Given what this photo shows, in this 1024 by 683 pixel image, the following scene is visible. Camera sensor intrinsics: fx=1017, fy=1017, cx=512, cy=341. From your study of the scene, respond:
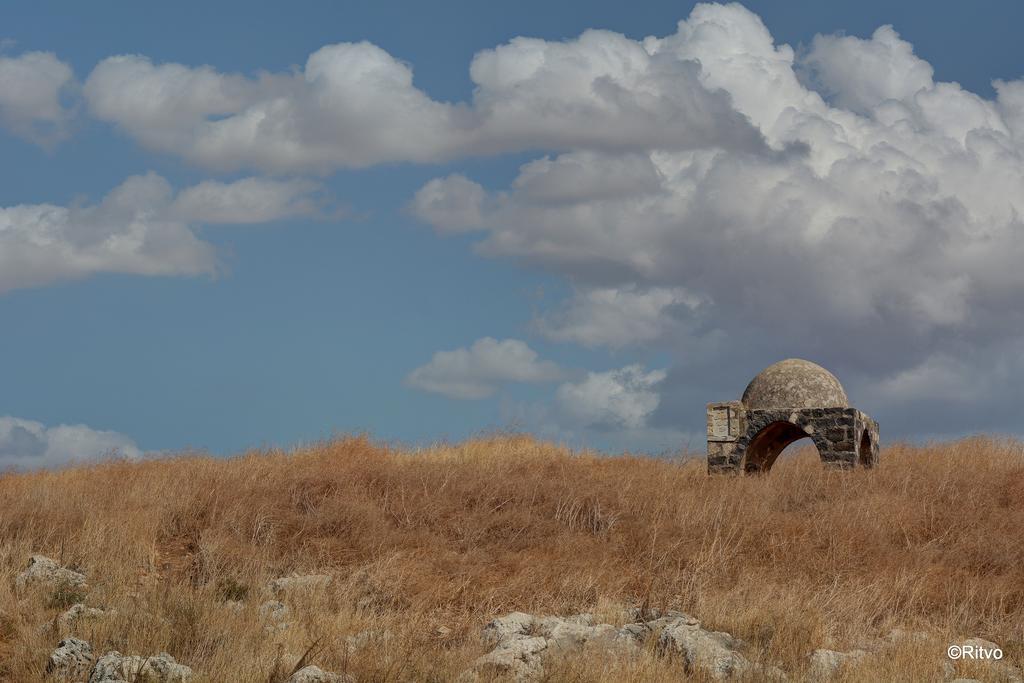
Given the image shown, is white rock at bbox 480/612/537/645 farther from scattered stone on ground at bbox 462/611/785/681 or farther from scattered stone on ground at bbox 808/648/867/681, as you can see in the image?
scattered stone on ground at bbox 808/648/867/681

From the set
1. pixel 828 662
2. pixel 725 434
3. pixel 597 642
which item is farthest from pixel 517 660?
pixel 725 434

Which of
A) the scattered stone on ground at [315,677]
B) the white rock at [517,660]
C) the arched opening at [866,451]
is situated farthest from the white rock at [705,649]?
the arched opening at [866,451]

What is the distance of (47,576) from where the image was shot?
452 inches

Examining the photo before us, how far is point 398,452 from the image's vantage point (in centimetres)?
2127

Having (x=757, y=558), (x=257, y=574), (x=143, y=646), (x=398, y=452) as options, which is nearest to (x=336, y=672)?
(x=143, y=646)

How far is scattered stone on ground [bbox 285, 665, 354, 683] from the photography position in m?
8.21

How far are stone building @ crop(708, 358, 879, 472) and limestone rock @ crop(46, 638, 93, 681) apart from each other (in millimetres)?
13123

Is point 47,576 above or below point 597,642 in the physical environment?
above

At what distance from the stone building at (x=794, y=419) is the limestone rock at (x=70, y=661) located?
13.1 metres

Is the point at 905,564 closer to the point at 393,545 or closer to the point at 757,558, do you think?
the point at 757,558

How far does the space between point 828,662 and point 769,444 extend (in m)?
12.3

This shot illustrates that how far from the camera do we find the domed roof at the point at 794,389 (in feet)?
64.3

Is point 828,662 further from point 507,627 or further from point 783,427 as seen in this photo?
point 783,427

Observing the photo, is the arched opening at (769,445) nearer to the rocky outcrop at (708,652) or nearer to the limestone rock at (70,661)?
the rocky outcrop at (708,652)
